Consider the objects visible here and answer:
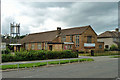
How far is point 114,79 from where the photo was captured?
8.60m

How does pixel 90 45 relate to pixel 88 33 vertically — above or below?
below

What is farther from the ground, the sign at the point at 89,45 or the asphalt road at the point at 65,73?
the sign at the point at 89,45

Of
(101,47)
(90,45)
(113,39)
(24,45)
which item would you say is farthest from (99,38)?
(24,45)

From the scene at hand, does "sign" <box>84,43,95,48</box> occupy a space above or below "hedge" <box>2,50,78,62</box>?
above

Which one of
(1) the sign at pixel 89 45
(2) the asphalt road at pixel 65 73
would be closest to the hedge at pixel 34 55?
(2) the asphalt road at pixel 65 73

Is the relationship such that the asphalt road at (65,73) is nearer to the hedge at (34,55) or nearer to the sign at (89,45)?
the hedge at (34,55)

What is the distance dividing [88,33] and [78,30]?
3209 mm

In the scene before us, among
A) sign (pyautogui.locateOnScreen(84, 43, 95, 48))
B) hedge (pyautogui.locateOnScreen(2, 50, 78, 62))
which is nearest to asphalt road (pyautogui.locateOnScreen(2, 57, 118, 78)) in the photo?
hedge (pyautogui.locateOnScreen(2, 50, 78, 62))

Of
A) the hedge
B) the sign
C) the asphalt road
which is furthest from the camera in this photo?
the sign

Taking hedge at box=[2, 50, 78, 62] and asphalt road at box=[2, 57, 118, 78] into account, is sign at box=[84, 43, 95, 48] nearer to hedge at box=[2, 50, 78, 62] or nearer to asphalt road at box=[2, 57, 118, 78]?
hedge at box=[2, 50, 78, 62]

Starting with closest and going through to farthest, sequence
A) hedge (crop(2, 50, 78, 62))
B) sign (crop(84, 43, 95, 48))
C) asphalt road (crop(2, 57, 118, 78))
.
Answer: asphalt road (crop(2, 57, 118, 78)), hedge (crop(2, 50, 78, 62)), sign (crop(84, 43, 95, 48))

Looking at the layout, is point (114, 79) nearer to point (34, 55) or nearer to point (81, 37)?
point (34, 55)

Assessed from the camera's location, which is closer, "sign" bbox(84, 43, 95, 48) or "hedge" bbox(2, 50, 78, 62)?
"hedge" bbox(2, 50, 78, 62)

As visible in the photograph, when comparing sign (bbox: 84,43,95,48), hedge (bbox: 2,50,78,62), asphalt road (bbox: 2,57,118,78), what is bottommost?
asphalt road (bbox: 2,57,118,78)
